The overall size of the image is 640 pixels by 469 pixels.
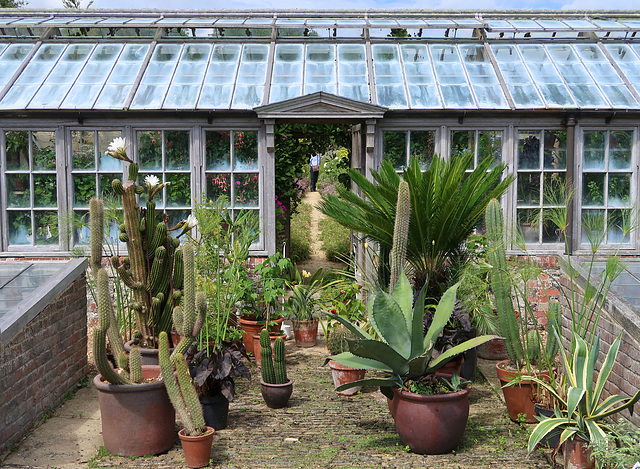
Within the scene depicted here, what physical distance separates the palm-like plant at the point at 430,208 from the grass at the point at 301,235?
5901 mm

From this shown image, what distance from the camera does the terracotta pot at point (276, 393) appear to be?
4.96 meters

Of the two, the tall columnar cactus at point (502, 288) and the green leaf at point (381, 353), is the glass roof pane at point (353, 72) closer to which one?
the tall columnar cactus at point (502, 288)

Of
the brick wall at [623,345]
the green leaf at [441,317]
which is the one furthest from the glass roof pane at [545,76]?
the green leaf at [441,317]

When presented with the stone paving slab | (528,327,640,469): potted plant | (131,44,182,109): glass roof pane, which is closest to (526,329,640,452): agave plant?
(528,327,640,469): potted plant

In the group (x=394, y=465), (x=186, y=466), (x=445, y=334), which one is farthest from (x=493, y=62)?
(x=186, y=466)

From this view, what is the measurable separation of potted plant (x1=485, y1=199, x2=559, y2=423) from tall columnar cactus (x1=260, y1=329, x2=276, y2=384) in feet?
5.87

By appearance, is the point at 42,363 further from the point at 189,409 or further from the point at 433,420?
the point at 433,420

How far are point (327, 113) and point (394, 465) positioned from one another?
172 inches

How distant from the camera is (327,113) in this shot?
286 inches

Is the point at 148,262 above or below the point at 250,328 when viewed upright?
above

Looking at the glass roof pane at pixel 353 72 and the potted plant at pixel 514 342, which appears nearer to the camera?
the potted plant at pixel 514 342

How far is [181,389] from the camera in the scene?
3990 millimetres

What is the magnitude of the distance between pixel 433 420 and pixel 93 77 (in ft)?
20.3

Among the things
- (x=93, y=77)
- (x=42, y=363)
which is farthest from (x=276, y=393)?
(x=93, y=77)
